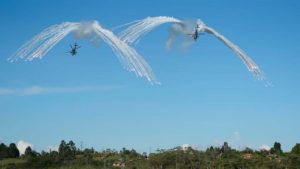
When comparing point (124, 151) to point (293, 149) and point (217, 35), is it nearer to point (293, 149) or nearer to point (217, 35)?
point (293, 149)

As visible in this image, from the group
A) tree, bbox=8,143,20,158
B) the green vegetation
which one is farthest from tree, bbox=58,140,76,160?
tree, bbox=8,143,20,158

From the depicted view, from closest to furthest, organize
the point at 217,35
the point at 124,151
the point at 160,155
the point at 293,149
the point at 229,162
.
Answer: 1. the point at 217,35
2. the point at 229,162
3. the point at 160,155
4. the point at 293,149
5. the point at 124,151

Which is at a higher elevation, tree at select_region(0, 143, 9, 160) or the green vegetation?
tree at select_region(0, 143, 9, 160)

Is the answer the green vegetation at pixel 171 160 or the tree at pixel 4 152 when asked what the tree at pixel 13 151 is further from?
the green vegetation at pixel 171 160

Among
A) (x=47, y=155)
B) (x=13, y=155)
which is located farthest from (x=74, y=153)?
(x=13, y=155)

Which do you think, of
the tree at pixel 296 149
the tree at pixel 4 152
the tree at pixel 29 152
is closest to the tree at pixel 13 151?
the tree at pixel 4 152

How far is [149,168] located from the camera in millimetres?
46688

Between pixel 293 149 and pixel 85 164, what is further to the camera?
pixel 293 149

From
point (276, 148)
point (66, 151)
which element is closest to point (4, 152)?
point (66, 151)

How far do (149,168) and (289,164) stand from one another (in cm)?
1181

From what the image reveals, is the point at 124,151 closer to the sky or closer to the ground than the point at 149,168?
closer to the sky

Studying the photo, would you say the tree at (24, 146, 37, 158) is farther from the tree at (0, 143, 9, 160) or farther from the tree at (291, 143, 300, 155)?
the tree at (291, 143, 300, 155)

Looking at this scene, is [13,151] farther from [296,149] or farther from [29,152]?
[296,149]

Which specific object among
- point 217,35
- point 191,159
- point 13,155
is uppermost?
point 13,155
